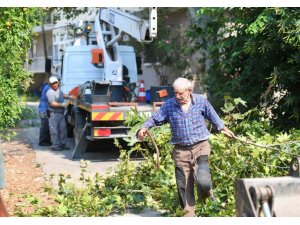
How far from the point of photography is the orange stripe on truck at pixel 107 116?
1270 cm

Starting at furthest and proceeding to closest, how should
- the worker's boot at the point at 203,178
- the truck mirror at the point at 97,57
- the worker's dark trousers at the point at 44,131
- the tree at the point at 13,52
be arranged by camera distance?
the truck mirror at the point at 97,57 → the worker's dark trousers at the point at 44,131 → the tree at the point at 13,52 → the worker's boot at the point at 203,178

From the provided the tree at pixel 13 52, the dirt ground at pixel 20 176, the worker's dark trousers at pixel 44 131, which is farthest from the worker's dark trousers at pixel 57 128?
the tree at pixel 13 52

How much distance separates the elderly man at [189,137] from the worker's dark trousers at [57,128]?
Result: 23.3 ft

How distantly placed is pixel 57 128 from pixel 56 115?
279 millimetres

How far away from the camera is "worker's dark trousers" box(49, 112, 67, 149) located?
14.6 meters

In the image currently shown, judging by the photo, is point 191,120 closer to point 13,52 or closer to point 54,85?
point 13,52

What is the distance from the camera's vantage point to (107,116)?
12.7 metres

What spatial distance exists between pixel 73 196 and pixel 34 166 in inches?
173

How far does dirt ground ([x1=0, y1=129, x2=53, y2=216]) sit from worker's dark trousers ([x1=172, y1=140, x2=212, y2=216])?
6.48ft

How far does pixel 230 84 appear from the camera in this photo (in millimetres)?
13195

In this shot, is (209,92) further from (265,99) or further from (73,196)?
(73,196)

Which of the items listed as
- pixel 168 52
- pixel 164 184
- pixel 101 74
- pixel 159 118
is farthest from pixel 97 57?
pixel 159 118

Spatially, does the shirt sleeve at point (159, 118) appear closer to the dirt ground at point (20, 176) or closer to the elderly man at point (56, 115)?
the dirt ground at point (20, 176)

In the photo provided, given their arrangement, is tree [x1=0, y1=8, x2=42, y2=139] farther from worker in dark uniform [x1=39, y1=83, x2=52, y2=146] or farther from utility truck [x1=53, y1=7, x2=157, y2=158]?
worker in dark uniform [x1=39, y1=83, x2=52, y2=146]
